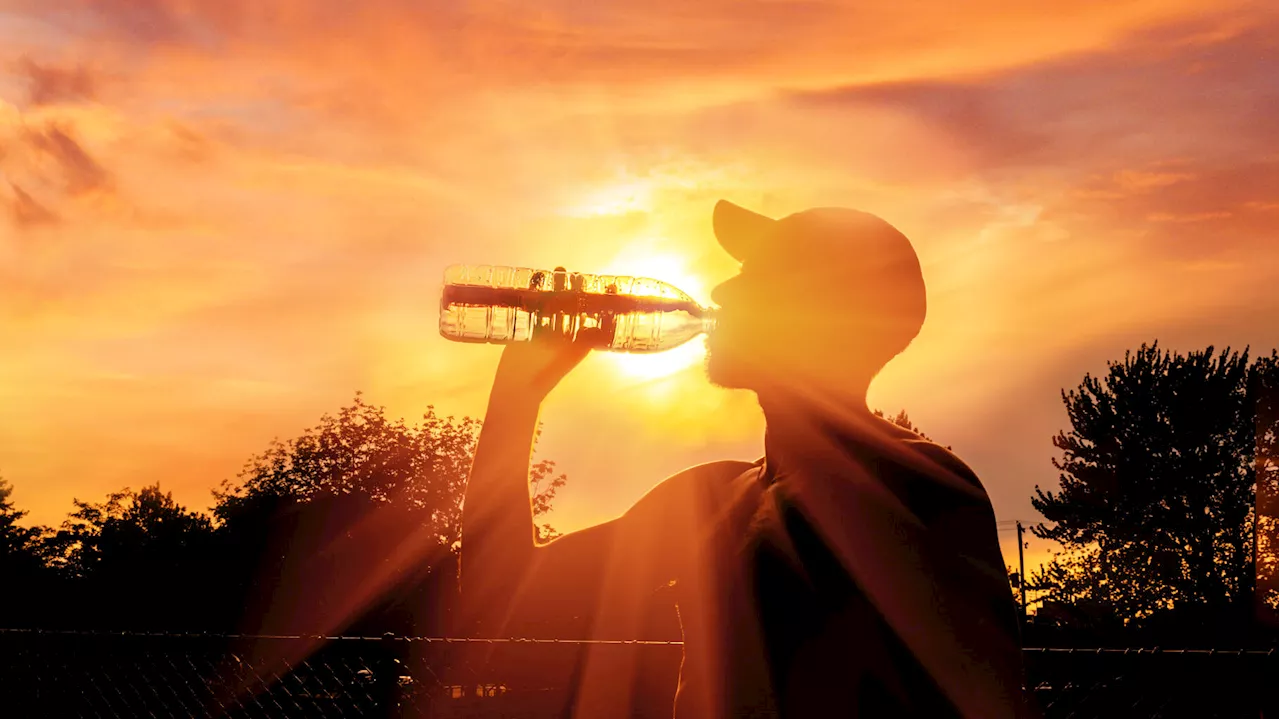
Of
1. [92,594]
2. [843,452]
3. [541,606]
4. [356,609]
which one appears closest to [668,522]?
[541,606]

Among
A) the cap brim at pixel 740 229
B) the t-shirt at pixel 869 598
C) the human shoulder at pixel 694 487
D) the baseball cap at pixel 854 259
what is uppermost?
the cap brim at pixel 740 229

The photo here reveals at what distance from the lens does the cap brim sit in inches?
76.0

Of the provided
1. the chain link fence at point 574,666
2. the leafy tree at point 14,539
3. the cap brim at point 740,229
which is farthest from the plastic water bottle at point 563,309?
the leafy tree at point 14,539

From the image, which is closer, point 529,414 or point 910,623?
point 910,623

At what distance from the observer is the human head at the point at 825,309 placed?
5.88 feet

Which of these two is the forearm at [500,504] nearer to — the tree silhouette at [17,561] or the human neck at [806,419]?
the human neck at [806,419]

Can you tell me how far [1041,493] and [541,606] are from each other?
42.9 meters

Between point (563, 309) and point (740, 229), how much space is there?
92 cm

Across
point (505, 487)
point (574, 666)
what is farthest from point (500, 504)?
point (574, 666)

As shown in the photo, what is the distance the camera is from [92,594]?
129 feet

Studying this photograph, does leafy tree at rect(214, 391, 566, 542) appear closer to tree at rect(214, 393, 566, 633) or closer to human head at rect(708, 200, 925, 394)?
tree at rect(214, 393, 566, 633)

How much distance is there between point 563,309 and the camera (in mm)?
2783

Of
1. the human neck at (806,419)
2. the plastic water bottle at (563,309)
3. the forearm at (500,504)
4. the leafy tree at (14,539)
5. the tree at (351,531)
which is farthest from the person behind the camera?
the leafy tree at (14,539)

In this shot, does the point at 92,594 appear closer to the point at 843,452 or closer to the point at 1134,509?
the point at 1134,509
